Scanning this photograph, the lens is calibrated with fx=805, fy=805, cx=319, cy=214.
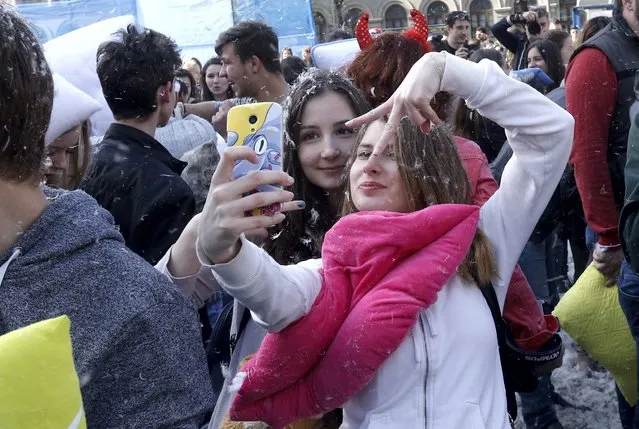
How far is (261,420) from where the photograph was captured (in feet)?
6.43

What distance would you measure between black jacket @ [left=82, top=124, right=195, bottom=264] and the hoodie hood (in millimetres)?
1498

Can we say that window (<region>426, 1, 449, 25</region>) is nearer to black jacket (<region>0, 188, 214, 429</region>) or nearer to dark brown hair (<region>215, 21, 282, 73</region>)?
dark brown hair (<region>215, 21, 282, 73</region>)

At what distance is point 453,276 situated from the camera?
2.04 meters

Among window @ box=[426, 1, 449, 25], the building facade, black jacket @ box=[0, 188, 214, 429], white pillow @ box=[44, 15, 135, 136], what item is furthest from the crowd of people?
window @ box=[426, 1, 449, 25]

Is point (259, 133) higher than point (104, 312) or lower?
higher

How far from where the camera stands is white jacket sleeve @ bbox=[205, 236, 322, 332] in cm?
165

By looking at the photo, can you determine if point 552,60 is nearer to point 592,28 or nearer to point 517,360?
point 592,28

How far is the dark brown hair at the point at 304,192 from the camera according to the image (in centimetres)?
245

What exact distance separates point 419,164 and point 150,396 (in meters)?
1.02

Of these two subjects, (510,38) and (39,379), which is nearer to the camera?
(39,379)

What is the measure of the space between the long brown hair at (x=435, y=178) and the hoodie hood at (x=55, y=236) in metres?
0.91

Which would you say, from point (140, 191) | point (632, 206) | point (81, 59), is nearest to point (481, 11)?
point (81, 59)

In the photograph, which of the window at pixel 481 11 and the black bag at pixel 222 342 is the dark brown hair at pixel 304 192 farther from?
the window at pixel 481 11

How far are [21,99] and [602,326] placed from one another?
2.61 m
